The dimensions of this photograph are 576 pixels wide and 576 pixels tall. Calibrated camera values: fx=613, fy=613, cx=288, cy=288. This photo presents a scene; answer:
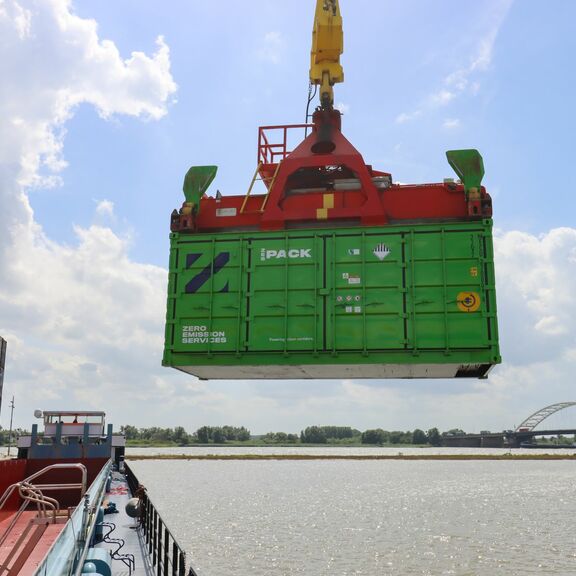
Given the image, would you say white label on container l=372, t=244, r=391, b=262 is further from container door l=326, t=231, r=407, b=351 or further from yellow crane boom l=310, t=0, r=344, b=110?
yellow crane boom l=310, t=0, r=344, b=110

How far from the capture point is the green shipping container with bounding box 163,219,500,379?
1197 cm

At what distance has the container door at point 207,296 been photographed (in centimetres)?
1259

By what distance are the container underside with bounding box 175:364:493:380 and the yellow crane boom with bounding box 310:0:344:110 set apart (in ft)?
20.5

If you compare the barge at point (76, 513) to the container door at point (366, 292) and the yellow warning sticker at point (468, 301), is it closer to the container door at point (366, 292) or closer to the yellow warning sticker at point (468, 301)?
the container door at point (366, 292)

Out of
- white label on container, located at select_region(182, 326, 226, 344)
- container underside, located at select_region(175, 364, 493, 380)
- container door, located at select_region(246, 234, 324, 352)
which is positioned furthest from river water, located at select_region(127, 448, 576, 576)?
container door, located at select_region(246, 234, 324, 352)

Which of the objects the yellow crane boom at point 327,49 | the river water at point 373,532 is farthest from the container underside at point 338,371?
the river water at point 373,532

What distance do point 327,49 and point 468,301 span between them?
23.0 feet

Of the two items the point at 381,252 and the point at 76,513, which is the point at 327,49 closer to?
the point at 381,252

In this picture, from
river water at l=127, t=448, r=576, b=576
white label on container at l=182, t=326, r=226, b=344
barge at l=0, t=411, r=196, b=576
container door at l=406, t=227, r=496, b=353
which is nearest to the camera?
barge at l=0, t=411, r=196, b=576

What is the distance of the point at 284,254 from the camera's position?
41.7 ft

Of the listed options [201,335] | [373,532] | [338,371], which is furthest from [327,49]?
[373,532]

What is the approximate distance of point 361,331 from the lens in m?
12.1

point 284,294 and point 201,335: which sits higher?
point 284,294

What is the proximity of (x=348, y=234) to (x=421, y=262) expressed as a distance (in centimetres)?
158
